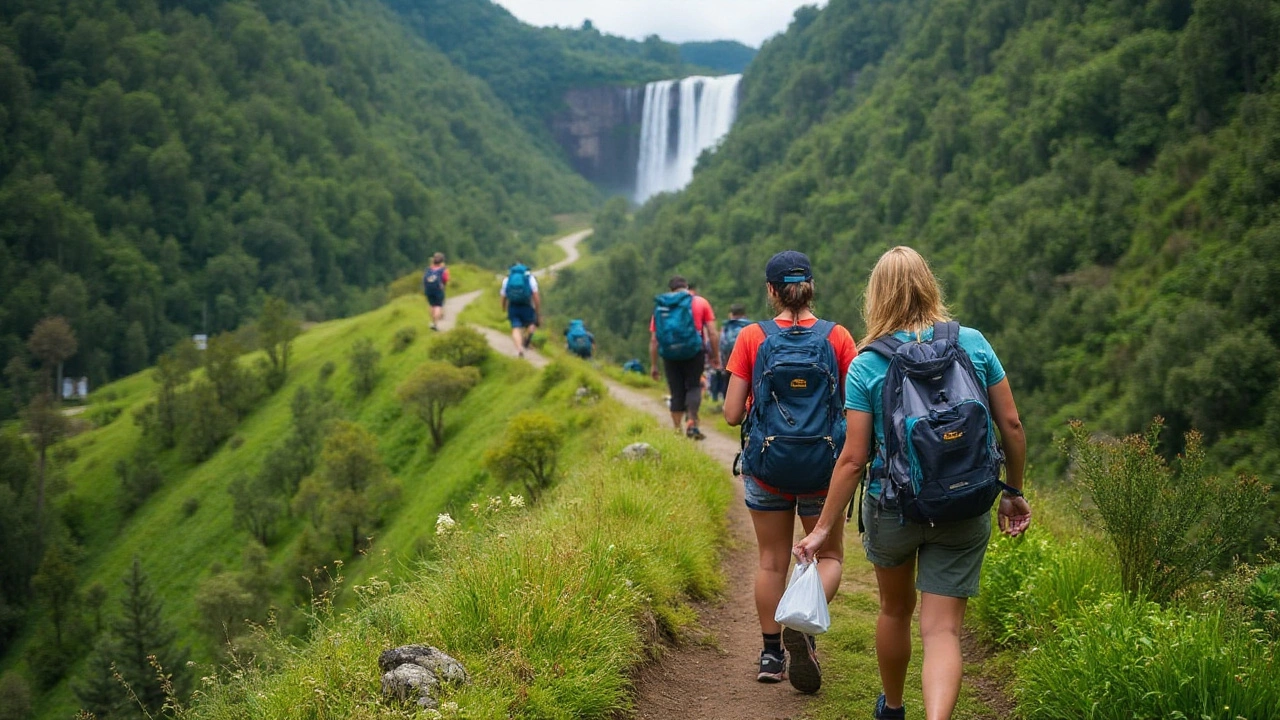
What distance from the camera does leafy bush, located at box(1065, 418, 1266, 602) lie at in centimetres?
486

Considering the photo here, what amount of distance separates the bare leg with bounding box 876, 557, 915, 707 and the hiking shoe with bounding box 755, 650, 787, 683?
36.5 inches

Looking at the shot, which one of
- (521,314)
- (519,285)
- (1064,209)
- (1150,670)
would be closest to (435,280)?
(521,314)

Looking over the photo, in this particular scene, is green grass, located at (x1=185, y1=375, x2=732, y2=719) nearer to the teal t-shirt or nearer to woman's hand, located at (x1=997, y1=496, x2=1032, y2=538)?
the teal t-shirt

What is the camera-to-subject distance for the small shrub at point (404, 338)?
3234 centimetres

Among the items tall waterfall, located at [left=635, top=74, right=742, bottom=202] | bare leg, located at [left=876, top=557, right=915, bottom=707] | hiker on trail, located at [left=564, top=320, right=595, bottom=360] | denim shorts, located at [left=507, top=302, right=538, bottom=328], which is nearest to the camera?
bare leg, located at [left=876, top=557, right=915, bottom=707]

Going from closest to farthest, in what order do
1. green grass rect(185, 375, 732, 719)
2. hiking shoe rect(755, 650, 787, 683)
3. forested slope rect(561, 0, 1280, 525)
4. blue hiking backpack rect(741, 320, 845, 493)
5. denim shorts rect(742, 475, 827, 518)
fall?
green grass rect(185, 375, 732, 719) → blue hiking backpack rect(741, 320, 845, 493) → denim shorts rect(742, 475, 827, 518) → hiking shoe rect(755, 650, 787, 683) → forested slope rect(561, 0, 1280, 525)

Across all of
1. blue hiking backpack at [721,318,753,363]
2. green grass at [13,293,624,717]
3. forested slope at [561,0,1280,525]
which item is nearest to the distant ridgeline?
forested slope at [561,0,1280,525]

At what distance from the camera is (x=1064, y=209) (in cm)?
4444

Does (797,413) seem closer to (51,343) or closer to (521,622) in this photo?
(521,622)

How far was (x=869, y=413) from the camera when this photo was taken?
12.1 feet

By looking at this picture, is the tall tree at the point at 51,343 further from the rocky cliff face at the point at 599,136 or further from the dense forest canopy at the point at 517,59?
the dense forest canopy at the point at 517,59

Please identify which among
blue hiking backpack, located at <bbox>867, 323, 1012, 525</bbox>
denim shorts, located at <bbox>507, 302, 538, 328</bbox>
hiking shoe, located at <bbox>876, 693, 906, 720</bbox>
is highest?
blue hiking backpack, located at <bbox>867, 323, 1012, 525</bbox>

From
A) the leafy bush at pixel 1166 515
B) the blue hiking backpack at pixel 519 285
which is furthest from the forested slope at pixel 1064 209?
Answer: the leafy bush at pixel 1166 515

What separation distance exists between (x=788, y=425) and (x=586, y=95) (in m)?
160
